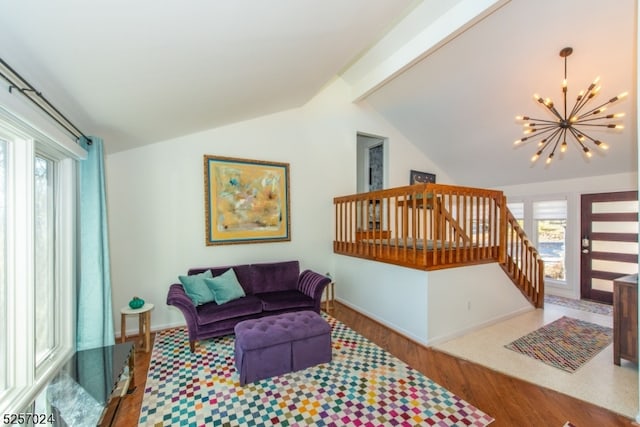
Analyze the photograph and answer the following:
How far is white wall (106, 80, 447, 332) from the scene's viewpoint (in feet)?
11.9

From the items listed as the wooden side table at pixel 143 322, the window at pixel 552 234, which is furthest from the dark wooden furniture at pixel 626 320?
the wooden side table at pixel 143 322

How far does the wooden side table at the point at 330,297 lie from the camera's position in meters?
4.47

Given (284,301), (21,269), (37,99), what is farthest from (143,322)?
(37,99)

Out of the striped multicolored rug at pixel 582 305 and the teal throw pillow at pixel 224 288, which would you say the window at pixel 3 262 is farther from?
the striped multicolored rug at pixel 582 305

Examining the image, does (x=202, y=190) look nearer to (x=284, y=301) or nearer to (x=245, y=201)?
(x=245, y=201)

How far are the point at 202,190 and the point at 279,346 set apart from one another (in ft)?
8.05

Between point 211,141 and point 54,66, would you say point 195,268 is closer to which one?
point 211,141

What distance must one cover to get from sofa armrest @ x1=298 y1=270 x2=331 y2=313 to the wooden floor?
987 mm

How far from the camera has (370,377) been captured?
261 centimetres

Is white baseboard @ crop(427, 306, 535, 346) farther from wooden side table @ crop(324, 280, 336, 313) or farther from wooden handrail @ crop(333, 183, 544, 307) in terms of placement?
wooden side table @ crop(324, 280, 336, 313)

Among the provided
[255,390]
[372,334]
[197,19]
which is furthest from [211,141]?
[372,334]

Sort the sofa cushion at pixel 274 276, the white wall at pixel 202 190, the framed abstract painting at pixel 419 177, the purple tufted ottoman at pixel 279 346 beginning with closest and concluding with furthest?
the purple tufted ottoman at pixel 279 346 → the white wall at pixel 202 190 → the sofa cushion at pixel 274 276 → the framed abstract painting at pixel 419 177

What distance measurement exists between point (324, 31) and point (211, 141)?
2388 millimetres

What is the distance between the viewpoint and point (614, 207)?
4.82 m
